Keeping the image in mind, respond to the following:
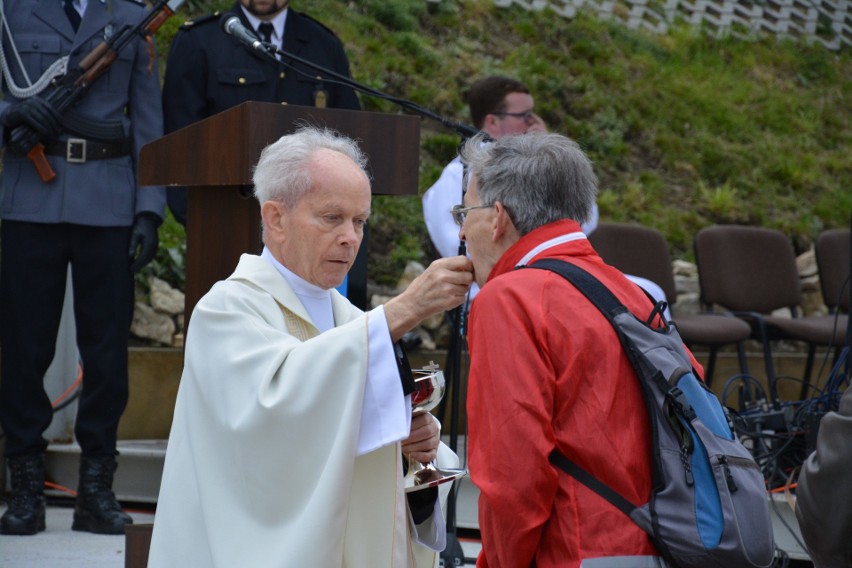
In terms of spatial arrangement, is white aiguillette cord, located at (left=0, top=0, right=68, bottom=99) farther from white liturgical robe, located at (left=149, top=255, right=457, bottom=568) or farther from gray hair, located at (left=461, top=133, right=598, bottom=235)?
gray hair, located at (left=461, top=133, right=598, bottom=235)

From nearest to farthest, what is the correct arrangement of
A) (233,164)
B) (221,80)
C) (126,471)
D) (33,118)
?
(233,164) < (33,118) < (221,80) < (126,471)

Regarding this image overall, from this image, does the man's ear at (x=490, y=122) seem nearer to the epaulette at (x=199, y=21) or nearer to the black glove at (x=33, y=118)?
the epaulette at (x=199, y=21)

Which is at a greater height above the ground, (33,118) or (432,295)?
(33,118)

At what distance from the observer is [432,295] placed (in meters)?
2.50

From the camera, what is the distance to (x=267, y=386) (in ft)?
8.34

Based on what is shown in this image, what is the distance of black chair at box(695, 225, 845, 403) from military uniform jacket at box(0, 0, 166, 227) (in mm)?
3448

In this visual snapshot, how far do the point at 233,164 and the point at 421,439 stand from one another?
0.94m

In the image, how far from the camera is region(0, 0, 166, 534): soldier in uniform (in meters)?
4.60

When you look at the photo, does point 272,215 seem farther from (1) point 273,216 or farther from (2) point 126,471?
(2) point 126,471

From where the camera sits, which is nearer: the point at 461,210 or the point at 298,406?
the point at 298,406

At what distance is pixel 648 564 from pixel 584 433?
28 centimetres

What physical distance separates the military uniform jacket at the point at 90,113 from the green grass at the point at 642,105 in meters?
3.17

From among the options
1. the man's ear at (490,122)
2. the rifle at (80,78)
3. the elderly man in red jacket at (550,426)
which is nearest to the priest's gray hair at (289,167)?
the elderly man in red jacket at (550,426)

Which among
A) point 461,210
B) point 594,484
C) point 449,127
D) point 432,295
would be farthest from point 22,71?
point 594,484
